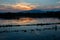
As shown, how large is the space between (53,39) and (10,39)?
349cm

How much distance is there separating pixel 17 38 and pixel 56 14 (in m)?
49.1

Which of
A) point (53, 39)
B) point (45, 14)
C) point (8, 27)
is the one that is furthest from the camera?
point (45, 14)

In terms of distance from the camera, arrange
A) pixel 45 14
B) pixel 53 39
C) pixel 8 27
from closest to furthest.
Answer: pixel 53 39 → pixel 8 27 → pixel 45 14

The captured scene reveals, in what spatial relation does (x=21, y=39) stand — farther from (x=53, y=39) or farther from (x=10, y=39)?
(x=53, y=39)

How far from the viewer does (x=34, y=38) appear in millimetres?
12805

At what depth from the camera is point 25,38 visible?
12.8 meters

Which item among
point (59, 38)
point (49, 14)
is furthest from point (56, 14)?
point (59, 38)

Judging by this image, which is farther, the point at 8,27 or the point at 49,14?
the point at 49,14

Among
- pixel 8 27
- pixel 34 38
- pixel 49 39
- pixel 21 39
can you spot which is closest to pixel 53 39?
pixel 49 39

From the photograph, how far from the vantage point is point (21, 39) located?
1246 centimetres

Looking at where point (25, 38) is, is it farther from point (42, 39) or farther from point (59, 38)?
point (59, 38)

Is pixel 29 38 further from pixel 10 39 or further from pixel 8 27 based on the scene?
pixel 8 27

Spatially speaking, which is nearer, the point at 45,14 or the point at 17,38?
the point at 17,38

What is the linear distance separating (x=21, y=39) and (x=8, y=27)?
6.19m
